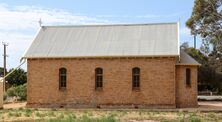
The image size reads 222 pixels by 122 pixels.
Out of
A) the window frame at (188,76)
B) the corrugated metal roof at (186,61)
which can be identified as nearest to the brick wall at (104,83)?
the corrugated metal roof at (186,61)

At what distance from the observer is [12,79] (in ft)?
219

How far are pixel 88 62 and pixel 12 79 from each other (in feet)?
96.2

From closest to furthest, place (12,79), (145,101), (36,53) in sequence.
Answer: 1. (145,101)
2. (36,53)
3. (12,79)

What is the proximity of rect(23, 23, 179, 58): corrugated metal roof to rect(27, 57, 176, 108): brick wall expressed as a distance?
66cm

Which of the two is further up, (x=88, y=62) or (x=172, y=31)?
(x=172, y=31)

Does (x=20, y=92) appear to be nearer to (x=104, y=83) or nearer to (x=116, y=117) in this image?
(x=104, y=83)

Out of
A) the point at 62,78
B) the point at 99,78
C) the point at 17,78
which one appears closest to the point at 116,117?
the point at 99,78

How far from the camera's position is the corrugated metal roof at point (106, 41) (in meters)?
39.7

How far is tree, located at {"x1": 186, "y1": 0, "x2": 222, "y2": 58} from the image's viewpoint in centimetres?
3909

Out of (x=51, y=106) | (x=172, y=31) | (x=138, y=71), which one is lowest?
(x=51, y=106)

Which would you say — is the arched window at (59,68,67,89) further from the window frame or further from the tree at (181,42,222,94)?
the tree at (181,42,222,94)

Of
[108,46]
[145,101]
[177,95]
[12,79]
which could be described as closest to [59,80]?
[108,46]

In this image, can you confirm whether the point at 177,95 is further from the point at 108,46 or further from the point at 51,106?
the point at 51,106

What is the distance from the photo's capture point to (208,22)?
41969mm
